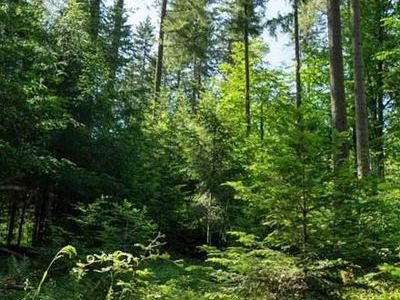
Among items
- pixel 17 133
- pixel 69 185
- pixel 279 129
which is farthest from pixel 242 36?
pixel 279 129

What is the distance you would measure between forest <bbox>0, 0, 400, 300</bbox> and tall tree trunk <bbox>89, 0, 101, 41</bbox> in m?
0.09

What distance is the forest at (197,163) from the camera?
24.3ft

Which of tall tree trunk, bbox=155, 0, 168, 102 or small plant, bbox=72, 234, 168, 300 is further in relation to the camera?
tall tree trunk, bbox=155, 0, 168, 102

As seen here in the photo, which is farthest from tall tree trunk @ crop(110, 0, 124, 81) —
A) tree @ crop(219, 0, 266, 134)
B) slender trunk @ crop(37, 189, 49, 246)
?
slender trunk @ crop(37, 189, 49, 246)

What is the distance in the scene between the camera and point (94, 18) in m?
18.3

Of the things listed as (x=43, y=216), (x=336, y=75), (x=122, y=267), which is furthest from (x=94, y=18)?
(x=122, y=267)

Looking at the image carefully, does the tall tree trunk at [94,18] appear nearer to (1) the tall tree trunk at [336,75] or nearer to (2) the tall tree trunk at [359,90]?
(1) the tall tree trunk at [336,75]

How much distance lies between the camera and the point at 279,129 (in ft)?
24.8

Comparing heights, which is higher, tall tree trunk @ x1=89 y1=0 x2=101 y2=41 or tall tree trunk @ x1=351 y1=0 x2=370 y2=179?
tall tree trunk @ x1=89 y1=0 x2=101 y2=41

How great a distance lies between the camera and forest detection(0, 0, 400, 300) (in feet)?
24.3

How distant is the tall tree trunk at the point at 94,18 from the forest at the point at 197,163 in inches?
3.7

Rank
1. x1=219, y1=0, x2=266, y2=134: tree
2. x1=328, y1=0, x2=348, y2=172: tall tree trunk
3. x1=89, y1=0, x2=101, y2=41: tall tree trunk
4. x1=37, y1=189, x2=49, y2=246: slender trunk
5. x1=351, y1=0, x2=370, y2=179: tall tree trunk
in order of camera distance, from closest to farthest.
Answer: x1=328, y1=0, x2=348, y2=172: tall tree trunk
x1=351, y1=0, x2=370, y2=179: tall tree trunk
x1=37, y1=189, x2=49, y2=246: slender trunk
x1=89, y1=0, x2=101, y2=41: tall tree trunk
x1=219, y1=0, x2=266, y2=134: tree

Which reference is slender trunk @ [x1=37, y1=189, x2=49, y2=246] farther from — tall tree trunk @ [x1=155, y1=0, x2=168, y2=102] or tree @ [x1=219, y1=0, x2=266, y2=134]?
tree @ [x1=219, y1=0, x2=266, y2=134]

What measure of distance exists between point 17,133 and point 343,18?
13.5 m
